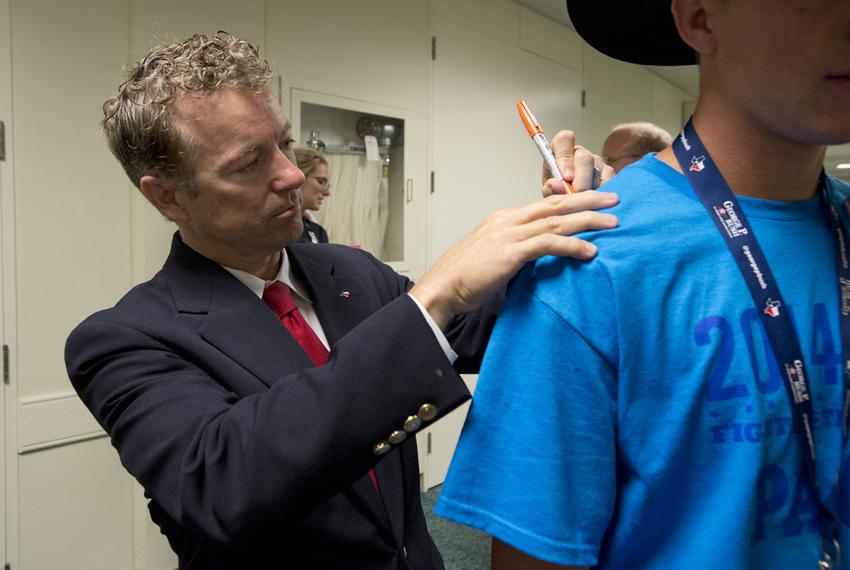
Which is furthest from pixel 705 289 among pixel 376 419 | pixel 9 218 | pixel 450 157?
pixel 450 157

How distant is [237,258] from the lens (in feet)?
3.70

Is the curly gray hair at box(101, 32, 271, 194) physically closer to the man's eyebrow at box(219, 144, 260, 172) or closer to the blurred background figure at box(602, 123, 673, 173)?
the man's eyebrow at box(219, 144, 260, 172)

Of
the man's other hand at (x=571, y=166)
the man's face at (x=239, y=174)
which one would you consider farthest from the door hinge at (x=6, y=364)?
the man's other hand at (x=571, y=166)

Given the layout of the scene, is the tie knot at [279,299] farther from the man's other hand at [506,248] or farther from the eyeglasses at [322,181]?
the eyeglasses at [322,181]

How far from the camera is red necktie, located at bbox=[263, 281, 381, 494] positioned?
1.11 m

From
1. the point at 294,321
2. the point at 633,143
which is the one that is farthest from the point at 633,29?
the point at 633,143

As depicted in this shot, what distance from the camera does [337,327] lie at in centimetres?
117

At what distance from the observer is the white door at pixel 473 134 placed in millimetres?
3328

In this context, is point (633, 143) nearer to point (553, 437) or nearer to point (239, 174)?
point (239, 174)

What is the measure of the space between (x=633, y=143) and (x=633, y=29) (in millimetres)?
1435

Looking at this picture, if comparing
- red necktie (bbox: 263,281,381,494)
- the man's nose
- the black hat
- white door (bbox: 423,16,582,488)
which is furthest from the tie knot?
white door (bbox: 423,16,582,488)

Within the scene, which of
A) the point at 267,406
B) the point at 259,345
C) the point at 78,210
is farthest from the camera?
the point at 78,210

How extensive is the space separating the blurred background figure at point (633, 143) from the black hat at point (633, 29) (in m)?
1.34

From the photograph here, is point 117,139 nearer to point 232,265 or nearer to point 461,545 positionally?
point 232,265
